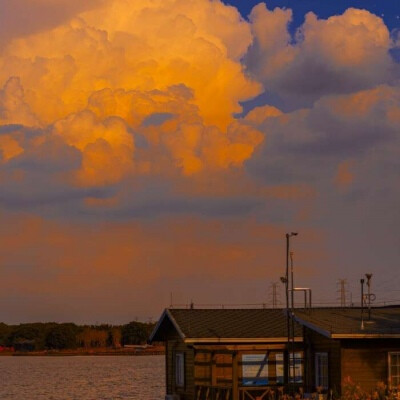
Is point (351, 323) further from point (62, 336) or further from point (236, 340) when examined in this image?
point (62, 336)

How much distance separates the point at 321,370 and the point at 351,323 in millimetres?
2206

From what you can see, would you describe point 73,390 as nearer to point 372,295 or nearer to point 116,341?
point 372,295

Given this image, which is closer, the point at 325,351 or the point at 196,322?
the point at 325,351

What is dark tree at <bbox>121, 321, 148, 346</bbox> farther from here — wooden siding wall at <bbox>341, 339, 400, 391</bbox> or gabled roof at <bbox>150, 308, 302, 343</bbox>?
wooden siding wall at <bbox>341, 339, 400, 391</bbox>

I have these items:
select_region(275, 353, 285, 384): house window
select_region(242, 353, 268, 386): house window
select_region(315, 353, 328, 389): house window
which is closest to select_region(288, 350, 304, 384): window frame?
select_region(275, 353, 285, 384): house window

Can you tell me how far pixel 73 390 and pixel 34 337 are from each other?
11858 cm

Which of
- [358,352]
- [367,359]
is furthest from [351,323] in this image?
[367,359]

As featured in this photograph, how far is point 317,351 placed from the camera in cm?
3900

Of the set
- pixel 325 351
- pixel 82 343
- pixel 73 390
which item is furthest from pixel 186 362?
pixel 82 343

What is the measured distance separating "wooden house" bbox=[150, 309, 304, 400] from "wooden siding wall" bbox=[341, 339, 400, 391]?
5.05 meters

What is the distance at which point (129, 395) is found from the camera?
233ft

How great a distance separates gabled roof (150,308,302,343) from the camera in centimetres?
4241

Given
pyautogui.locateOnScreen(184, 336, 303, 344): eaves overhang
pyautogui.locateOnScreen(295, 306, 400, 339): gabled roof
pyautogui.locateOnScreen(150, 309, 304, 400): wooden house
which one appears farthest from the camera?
pyautogui.locateOnScreen(184, 336, 303, 344): eaves overhang

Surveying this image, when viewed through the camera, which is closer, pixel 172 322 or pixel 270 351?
pixel 270 351
